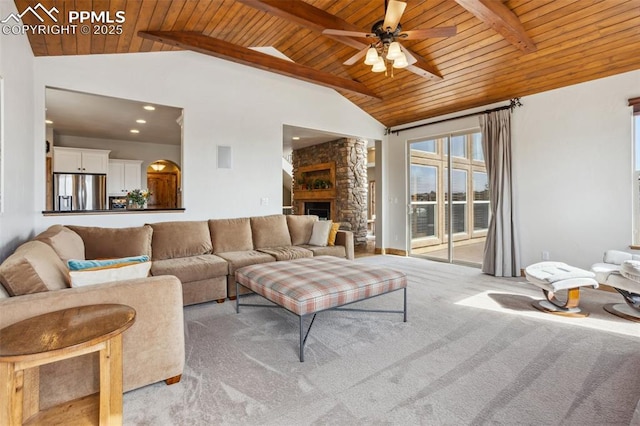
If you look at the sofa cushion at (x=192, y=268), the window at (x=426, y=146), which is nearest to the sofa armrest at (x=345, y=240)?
the sofa cushion at (x=192, y=268)

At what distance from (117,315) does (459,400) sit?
1809 millimetres

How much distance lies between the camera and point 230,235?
4.11 meters

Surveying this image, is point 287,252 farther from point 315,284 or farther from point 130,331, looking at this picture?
point 130,331

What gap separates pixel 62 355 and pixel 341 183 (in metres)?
6.46

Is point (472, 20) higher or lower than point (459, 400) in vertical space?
higher

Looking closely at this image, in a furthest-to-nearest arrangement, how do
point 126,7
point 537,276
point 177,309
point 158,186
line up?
point 158,186, point 537,276, point 126,7, point 177,309

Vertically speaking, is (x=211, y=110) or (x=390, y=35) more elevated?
(x=390, y=35)

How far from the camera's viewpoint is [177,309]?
1890 millimetres

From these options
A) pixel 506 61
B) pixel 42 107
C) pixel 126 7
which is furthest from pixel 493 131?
pixel 42 107

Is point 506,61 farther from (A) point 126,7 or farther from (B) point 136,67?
(B) point 136,67

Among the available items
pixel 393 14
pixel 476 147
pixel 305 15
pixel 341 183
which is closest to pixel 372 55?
pixel 393 14

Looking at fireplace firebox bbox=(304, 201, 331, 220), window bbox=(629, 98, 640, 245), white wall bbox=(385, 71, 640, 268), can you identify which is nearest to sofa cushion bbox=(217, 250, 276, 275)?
white wall bbox=(385, 71, 640, 268)

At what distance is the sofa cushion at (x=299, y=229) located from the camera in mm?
4711

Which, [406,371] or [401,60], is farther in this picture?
[401,60]
